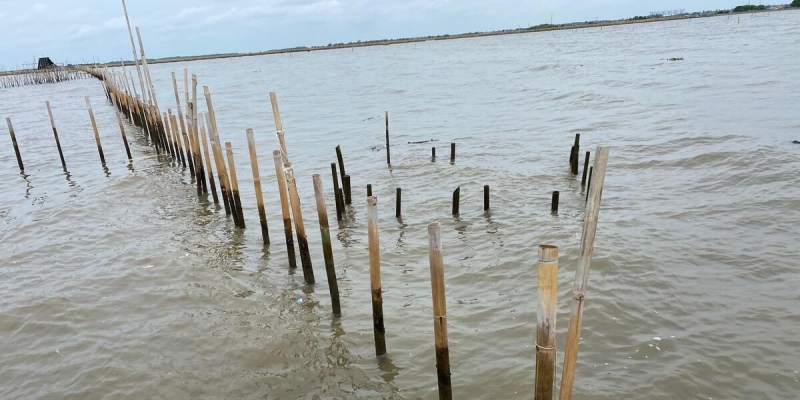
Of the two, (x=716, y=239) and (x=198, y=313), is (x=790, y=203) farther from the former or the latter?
(x=198, y=313)

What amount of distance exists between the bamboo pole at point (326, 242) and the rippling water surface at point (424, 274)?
0.96 feet

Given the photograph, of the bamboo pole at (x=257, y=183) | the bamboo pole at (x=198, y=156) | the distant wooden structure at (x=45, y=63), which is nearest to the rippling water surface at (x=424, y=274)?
the bamboo pole at (x=257, y=183)

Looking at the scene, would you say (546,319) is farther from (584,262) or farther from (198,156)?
(198,156)

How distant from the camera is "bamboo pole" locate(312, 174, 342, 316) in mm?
5980

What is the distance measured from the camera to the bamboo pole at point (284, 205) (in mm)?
7031

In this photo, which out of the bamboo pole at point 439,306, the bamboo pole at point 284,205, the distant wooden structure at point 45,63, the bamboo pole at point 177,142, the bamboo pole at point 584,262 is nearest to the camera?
the bamboo pole at point 584,262

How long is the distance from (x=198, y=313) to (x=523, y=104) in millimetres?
19829

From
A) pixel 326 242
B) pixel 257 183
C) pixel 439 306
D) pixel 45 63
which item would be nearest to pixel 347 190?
pixel 257 183

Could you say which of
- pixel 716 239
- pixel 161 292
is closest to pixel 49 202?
pixel 161 292

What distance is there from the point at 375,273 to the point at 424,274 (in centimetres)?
266

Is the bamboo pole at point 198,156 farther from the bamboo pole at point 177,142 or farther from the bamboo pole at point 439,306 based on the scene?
the bamboo pole at point 439,306

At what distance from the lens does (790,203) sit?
30.7ft

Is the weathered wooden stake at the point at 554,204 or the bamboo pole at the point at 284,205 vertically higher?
the bamboo pole at the point at 284,205

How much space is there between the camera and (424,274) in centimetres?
771
